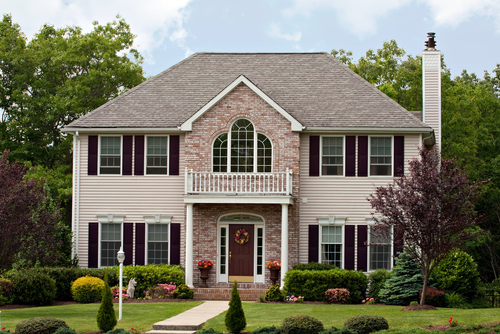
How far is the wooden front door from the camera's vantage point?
24078 mm

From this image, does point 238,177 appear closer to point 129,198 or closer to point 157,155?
point 157,155

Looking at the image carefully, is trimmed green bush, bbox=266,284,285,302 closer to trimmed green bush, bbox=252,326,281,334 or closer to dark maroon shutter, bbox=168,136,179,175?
dark maroon shutter, bbox=168,136,179,175

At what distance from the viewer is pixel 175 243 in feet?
79.5

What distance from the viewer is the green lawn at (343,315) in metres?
15.5

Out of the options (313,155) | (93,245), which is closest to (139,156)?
(93,245)

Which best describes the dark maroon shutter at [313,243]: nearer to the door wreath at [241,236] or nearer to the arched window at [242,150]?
the door wreath at [241,236]

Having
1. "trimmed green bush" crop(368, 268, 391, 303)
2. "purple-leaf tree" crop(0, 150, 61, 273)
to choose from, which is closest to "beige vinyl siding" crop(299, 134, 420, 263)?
"trimmed green bush" crop(368, 268, 391, 303)

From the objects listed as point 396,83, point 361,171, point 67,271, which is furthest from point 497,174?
point 67,271

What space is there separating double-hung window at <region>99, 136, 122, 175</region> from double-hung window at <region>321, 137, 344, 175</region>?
7.94m

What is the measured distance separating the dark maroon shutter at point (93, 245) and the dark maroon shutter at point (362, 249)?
32.9 ft

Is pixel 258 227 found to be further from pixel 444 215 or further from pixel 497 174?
pixel 497 174

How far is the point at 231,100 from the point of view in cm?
2397

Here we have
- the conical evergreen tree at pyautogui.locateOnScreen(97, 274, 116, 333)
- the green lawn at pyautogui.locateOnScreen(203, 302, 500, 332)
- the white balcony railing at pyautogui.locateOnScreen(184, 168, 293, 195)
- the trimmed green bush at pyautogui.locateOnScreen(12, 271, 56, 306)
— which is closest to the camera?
the conical evergreen tree at pyautogui.locateOnScreen(97, 274, 116, 333)

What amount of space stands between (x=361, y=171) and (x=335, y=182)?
1072 mm
